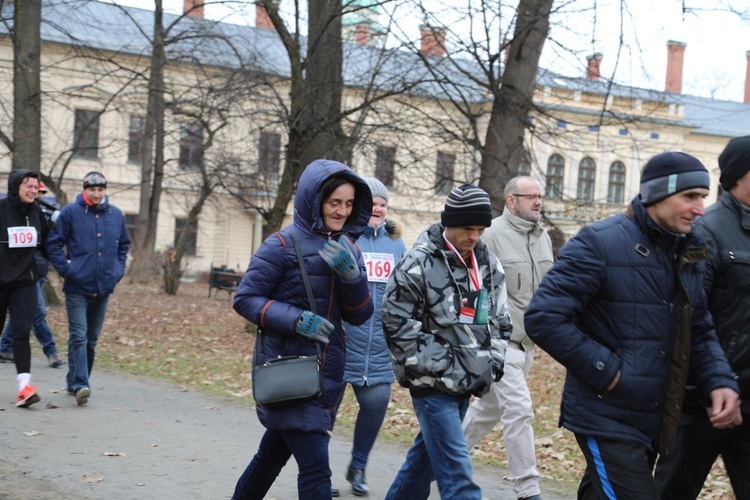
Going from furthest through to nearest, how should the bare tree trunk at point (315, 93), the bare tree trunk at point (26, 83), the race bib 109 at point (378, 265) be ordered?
the bare tree trunk at point (26, 83), the bare tree trunk at point (315, 93), the race bib 109 at point (378, 265)

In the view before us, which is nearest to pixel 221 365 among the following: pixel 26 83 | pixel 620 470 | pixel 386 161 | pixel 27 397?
pixel 27 397

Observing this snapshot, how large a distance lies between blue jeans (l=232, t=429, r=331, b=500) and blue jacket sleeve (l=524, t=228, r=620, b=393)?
3.96ft

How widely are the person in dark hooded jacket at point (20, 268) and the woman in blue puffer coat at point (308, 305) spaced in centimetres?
443

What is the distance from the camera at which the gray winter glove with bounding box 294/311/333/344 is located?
432cm

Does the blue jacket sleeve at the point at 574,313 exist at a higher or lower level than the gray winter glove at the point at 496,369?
higher

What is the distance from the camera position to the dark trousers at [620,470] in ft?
12.2

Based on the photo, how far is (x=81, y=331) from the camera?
865 centimetres

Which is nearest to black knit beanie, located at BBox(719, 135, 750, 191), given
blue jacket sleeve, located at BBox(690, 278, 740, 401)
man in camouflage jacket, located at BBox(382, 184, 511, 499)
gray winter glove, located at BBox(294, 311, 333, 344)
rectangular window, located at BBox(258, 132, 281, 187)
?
blue jacket sleeve, located at BBox(690, 278, 740, 401)

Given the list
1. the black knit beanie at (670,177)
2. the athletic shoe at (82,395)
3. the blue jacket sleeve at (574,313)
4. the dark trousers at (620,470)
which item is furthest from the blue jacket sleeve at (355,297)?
the athletic shoe at (82,395)

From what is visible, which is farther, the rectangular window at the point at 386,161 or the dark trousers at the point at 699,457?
the rectangular window at the point at 386,161

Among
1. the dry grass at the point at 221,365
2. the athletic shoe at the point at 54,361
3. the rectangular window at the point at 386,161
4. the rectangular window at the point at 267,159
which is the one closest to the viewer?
the dry grass at the point at 221,365

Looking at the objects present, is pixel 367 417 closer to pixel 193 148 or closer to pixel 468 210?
pixel 468 210

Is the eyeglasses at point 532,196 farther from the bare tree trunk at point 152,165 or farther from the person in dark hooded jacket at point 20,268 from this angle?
the bare tree trunk at point 152,165

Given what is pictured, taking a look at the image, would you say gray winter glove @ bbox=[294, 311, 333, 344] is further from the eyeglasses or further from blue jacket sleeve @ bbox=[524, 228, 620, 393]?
the eyeglasses
